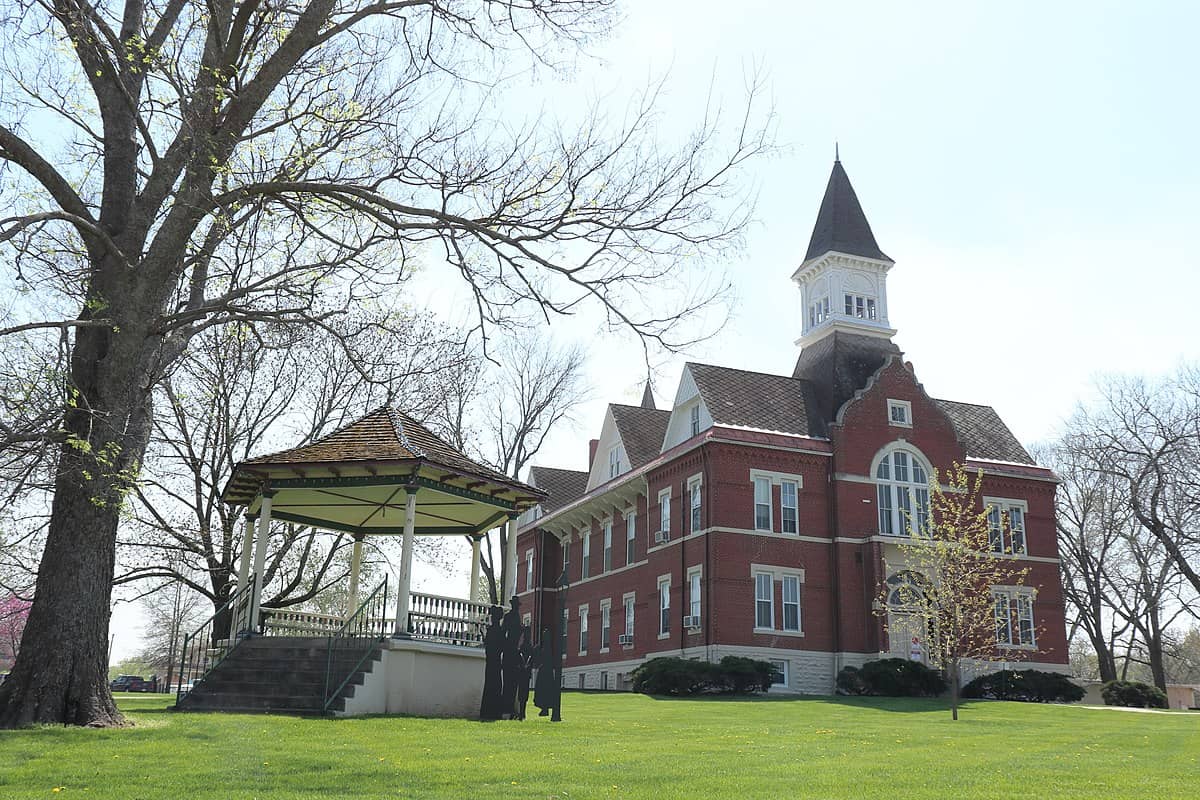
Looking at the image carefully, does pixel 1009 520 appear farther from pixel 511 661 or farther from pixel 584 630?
pixel 511 661

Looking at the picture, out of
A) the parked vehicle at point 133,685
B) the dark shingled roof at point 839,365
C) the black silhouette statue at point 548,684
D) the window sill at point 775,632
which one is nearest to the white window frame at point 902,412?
the dark shingled roof at point 839,365

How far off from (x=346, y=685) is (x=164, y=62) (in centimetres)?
995

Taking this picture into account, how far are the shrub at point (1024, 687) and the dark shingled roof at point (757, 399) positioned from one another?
9.53 meters

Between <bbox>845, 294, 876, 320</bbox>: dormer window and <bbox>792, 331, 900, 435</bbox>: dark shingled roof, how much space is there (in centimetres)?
101

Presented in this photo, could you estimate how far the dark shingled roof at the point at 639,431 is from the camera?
4144cm

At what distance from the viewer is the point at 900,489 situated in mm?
35625

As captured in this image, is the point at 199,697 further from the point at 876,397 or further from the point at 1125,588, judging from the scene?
the point at 1125,588

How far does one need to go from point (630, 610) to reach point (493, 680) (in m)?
21.8

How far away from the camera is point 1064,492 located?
5222cm

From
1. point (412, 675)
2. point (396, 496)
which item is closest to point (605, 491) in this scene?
point (396, 496)

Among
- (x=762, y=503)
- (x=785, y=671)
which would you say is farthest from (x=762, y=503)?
(x=785, y=671)

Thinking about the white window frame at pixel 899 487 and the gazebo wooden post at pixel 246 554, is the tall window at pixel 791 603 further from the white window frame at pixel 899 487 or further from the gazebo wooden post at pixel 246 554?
the gazebo wooden post at pixel 246 554

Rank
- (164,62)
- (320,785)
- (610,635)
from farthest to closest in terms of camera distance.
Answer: (610,635) < (164,62) < (320,785)

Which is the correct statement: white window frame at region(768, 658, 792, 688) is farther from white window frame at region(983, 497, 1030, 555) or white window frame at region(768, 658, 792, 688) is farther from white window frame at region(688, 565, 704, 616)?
white window frame at region(983, 497, 1030, 555)
